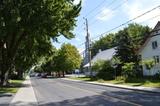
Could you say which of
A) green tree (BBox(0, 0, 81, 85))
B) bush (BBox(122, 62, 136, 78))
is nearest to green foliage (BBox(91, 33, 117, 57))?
bush (BBox(122, 62, 136, 78))

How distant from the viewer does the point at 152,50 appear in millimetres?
57844

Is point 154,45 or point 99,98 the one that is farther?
point 154,45

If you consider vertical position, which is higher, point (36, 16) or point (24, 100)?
point (36, 16)

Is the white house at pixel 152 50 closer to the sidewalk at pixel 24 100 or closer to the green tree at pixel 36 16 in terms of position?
the green tree at pixel 36 16

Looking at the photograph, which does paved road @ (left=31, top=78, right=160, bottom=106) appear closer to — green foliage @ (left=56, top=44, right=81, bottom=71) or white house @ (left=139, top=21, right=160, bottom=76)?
white house @ (left=139, top=21, right=160, bottom=76)

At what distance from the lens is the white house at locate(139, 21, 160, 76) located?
5509 cm

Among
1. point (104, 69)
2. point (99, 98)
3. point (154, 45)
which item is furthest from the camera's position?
point (104, 69)

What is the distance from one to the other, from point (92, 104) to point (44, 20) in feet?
44.9

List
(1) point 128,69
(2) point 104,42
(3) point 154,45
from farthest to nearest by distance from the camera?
1. (2) point 104,42
2. (3) point 154,45
3. (1) point 128,69

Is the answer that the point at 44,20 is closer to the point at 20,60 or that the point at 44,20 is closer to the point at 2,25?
the point at 2,25

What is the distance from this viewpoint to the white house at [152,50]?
5509 centimetres

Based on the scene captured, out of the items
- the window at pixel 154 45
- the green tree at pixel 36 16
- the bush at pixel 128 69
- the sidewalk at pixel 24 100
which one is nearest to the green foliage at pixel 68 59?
the window at pixel 154 45

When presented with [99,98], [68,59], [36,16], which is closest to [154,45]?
[36,16]

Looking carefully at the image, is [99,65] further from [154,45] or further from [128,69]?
[128,69]
